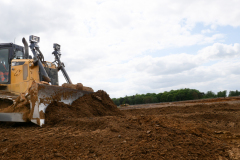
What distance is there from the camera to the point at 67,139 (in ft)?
12.0

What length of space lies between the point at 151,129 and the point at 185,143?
814mm

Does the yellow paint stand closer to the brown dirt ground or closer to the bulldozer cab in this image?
the bulldozer cab

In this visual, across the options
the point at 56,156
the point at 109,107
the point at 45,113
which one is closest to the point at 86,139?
the point at 56,156

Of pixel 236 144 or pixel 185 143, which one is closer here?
pixel 185 143

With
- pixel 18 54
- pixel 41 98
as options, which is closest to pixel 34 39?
pixel 18 54

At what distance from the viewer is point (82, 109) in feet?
19.7

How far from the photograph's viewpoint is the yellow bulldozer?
206 inches

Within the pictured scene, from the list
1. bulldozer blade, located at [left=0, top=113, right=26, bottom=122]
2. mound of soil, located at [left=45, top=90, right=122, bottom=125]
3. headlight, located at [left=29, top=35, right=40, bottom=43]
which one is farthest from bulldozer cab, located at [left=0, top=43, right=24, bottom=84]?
mound of soil, located at [left=45, top=90, right=122, bottom=125]

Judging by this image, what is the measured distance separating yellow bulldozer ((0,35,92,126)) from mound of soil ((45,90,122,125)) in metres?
0.17

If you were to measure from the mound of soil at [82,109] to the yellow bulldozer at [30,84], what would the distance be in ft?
0.57

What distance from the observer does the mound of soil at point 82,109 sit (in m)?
5.13

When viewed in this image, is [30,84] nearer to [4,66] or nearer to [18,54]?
[4,66]

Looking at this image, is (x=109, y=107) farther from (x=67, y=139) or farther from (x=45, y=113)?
(x=67, y=139)

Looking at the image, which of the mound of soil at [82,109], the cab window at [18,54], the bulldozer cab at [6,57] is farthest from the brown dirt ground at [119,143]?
the cab window at [18,54]
